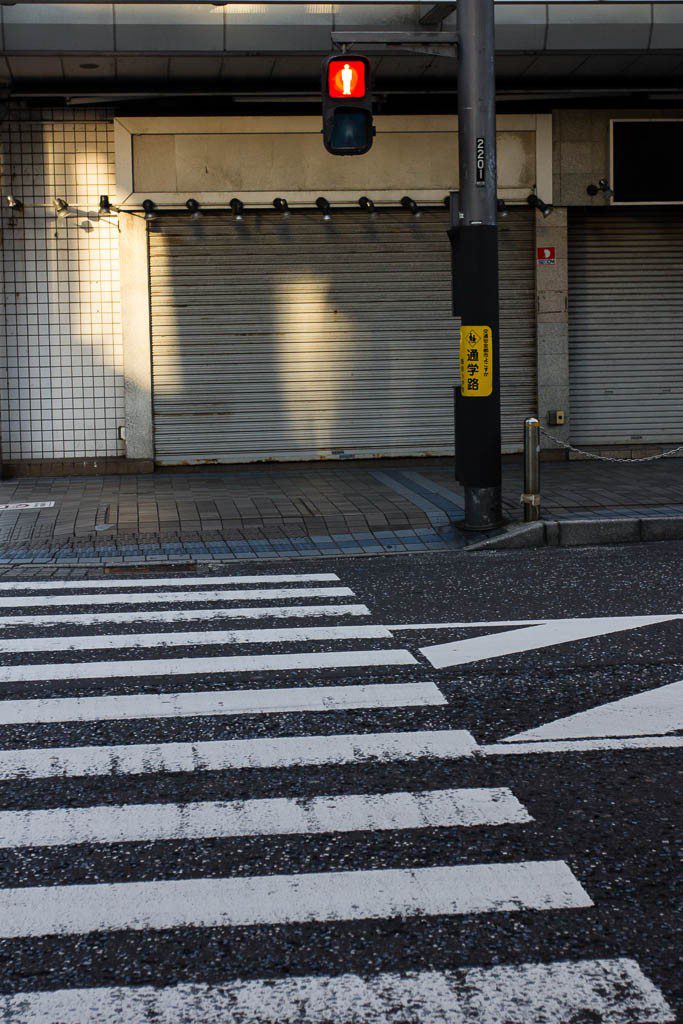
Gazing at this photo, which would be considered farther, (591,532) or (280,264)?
(280,264)

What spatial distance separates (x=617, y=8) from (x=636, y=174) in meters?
2.37

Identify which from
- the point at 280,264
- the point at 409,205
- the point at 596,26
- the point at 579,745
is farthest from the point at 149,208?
the point at 579,745

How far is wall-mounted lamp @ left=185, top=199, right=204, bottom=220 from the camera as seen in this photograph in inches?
602

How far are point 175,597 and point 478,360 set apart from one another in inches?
142

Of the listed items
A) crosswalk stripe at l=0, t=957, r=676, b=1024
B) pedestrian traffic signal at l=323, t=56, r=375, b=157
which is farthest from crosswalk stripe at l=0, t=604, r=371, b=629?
crosswalk stripe at l=0, t=957, r=676, b=1024

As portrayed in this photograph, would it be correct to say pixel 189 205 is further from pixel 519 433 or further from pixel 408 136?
pixel 519 433

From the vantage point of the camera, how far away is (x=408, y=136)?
1563cm

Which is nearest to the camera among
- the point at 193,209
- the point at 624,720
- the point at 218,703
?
the point at 624,720

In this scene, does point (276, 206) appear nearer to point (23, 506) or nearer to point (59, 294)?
point (59, 294)

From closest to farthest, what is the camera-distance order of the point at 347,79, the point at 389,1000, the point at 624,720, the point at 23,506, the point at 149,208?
the point at 389,1000, the point at 624,720, the point at 347,79, the point at 23,506, the point at 149,208

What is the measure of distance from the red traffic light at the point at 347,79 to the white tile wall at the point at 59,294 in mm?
5853

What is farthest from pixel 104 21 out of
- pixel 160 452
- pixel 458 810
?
pixel 458 810

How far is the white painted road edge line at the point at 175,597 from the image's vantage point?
27.2 ft

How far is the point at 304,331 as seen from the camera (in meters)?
15.8
